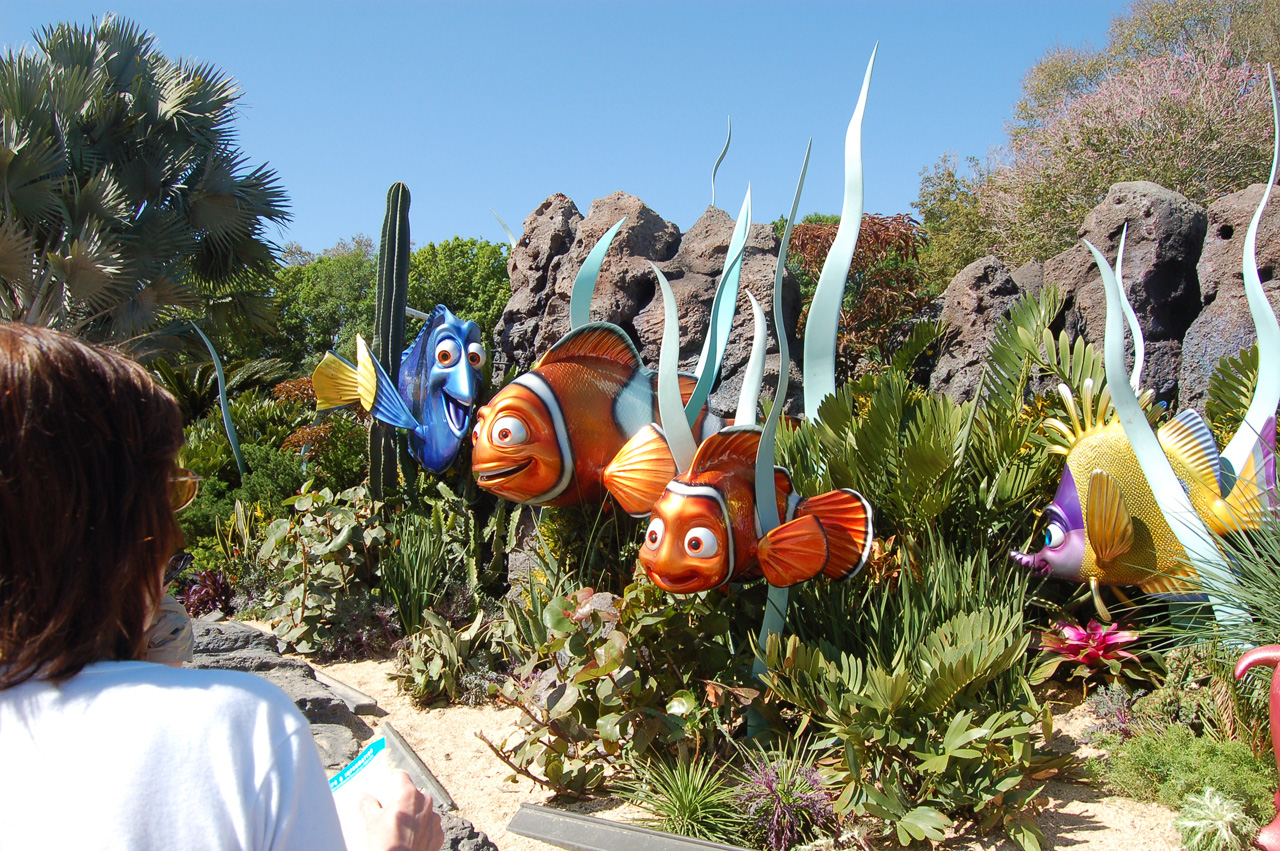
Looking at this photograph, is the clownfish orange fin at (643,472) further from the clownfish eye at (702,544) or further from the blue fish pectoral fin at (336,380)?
the blue fish pectoral fin at (336,380)

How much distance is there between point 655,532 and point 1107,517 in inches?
67.5

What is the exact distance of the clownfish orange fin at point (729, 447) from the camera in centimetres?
313

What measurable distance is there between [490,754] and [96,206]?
8.94 meters

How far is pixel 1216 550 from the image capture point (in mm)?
3098

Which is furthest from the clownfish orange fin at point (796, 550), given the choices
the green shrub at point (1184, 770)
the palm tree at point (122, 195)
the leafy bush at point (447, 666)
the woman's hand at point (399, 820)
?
the palm tree at point (122, 195)

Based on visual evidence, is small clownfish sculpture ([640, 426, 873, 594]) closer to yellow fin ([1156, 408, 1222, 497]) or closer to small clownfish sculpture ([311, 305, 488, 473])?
yellow fin ([1156, 408, 1222, 497])

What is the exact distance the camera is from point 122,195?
32.2 ft

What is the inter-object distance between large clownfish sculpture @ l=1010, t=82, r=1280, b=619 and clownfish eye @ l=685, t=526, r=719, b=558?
1414 millimetres

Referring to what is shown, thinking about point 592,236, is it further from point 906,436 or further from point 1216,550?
point 1216,550

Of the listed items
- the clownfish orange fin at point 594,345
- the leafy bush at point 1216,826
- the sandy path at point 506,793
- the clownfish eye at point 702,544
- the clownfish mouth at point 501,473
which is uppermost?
the clownfish orange fin at point 594,345

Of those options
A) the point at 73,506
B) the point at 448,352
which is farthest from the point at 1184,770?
the point at 448,352

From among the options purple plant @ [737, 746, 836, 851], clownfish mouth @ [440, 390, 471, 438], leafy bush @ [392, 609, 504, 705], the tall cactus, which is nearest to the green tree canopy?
the tall cactus

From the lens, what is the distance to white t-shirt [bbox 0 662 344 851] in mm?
725

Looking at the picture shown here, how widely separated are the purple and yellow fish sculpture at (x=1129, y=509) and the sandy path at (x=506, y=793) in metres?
0.59
